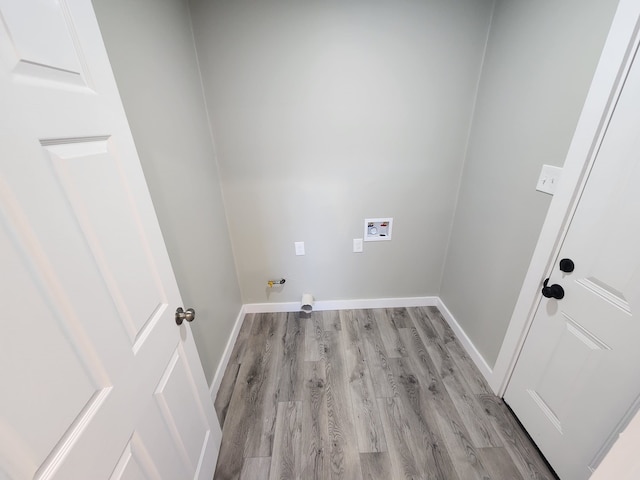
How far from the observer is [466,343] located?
1.83 m

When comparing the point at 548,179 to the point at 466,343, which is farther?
the point at 466,343

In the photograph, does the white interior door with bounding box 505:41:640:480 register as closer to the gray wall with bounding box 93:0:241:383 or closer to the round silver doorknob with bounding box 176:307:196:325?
the round silver doorknob with bounding box 176:307:196:325

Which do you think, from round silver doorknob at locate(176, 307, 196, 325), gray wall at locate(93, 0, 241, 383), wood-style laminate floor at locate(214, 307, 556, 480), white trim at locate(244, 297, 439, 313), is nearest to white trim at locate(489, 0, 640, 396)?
wood-style laminate floor at locate(214, 307, 556, 480)

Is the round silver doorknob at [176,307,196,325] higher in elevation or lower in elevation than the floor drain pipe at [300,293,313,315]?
higher

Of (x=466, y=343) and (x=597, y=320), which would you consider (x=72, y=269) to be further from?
(x=466, y=343)

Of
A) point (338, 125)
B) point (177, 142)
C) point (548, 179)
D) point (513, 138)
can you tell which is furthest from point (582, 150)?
point (177, 142)

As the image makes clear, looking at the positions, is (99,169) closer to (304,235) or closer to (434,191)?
(304,235)

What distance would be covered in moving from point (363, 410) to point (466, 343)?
92 cm

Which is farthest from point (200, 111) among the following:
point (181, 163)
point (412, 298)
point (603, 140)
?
point (412, 298)

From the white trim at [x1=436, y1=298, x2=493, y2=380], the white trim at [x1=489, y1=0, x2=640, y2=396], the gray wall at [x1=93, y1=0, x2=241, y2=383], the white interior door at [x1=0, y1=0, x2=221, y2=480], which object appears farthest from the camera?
the white trim at [x1=436, y1=298, x2=493, y2=380]

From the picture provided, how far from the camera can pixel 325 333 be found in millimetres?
A: 2031

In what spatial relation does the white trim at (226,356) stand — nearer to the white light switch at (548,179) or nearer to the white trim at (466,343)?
the white trim at (466,343)

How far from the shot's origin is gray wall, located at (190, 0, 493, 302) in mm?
1481

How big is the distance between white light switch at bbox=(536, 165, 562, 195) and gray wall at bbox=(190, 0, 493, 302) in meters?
0.68
